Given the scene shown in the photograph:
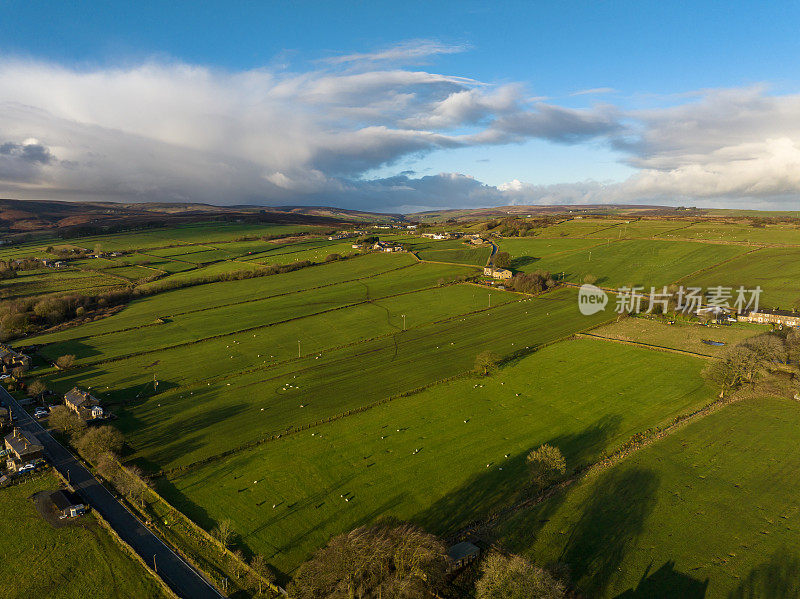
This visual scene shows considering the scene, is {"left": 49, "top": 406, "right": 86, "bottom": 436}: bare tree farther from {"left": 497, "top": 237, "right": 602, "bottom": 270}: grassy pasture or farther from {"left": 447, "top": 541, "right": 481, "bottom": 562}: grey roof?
{"left": 497, "top": 237, "right": 602, "bottom": 270}: grassy pasture

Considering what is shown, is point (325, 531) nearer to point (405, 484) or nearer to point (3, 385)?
point (405, 484)

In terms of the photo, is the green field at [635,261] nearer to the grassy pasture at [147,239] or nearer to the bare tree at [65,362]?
the bare tree at [65,362]

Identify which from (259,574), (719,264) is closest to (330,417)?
(259,574)

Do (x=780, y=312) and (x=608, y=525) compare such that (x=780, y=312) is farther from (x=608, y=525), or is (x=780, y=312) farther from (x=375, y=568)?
(x=375, y=568)

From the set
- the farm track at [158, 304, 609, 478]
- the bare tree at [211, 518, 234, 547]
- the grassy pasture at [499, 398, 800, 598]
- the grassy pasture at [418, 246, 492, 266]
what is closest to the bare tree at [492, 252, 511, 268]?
the grassy pasture at [418, 246, 492, 266]

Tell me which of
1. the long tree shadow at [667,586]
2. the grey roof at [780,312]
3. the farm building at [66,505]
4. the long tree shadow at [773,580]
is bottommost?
the farm building at [66,505]

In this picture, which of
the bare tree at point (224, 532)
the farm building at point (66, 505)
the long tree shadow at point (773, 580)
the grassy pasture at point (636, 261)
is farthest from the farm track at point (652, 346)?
the farm building at point (66, 505)
